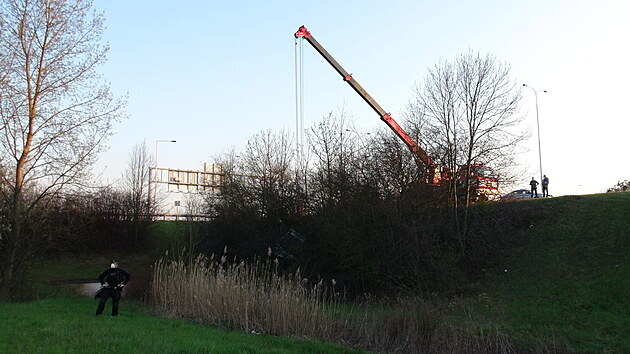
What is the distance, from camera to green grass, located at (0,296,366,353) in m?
8.47

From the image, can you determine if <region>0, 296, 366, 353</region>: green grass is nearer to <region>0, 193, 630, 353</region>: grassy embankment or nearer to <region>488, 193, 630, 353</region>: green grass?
<region>0, 193, 630, 353</region>: grassy embankment

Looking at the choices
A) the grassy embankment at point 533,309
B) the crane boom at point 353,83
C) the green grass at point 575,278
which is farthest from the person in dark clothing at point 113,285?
the crane boom at point 353,83

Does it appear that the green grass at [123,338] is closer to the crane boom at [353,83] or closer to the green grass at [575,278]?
the green grass at [575,278]

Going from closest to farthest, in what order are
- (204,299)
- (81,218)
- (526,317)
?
(204,299), (526,317), (81,218)

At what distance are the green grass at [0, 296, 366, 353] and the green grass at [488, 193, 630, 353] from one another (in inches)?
275

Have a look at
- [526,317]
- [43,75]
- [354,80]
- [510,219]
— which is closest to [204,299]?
[526,317]

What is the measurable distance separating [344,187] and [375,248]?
378 cm

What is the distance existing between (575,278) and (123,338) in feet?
51.1

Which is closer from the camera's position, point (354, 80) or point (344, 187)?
point (344, 187)

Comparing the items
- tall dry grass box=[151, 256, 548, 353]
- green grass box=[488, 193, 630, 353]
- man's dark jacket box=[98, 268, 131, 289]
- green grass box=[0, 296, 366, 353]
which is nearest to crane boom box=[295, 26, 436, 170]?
green grass box=[488, 193, 630, 353]

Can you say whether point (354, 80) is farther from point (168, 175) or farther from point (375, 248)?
point (168, 175)

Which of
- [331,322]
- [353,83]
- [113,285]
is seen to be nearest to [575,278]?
[331,322]

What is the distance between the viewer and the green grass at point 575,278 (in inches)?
562

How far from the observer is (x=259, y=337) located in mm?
10805
